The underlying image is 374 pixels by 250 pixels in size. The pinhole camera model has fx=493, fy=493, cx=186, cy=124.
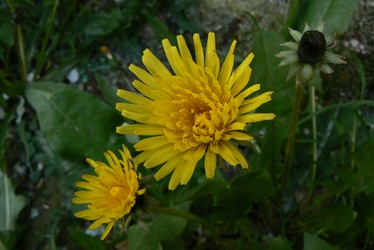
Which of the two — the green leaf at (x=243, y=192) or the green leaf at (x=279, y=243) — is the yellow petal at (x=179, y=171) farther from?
the green leaf at (x=279, y=243)

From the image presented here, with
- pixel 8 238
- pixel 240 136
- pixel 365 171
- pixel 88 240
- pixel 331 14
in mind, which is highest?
pixel 331 14

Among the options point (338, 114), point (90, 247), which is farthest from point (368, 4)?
point (90, 247)

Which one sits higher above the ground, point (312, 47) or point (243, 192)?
point (312, 47)

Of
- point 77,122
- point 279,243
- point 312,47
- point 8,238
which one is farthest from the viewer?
point 8,238

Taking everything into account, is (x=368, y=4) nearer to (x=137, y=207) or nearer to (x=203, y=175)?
(x=203, y=175)

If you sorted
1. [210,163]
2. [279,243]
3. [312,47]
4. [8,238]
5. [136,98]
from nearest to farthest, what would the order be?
[312,47]
[210,163]
[136,98]
[279,243]
[8,238]

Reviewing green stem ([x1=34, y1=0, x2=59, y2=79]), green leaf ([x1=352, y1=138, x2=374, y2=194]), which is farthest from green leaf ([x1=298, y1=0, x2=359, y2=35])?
green stem ([x1=34, y1=0, x2=59, y2=79])

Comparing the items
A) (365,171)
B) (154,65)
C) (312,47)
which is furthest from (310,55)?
(365,171)

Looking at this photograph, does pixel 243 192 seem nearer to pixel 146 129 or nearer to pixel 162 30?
pixel 146 129

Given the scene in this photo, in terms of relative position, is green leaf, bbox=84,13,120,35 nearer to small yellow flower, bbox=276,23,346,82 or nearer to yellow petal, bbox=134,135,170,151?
yellow petal, bbox=134,135,170,151
